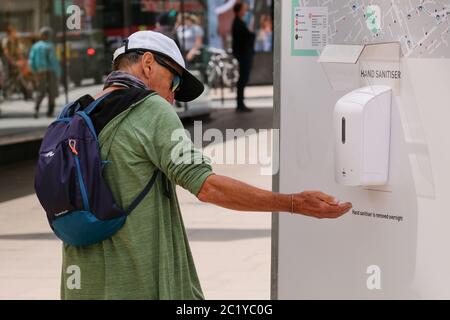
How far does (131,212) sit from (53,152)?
0.30m

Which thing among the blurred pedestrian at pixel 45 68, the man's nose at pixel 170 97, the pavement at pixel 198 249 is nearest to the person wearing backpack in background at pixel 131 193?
the man's nose at pixel 170 97

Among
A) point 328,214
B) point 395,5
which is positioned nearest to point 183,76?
point 328,214

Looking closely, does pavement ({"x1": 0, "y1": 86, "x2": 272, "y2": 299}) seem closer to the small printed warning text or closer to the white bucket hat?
the small printed warning text

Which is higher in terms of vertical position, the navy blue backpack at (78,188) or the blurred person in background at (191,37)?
the navy blue backpack at (78,188)

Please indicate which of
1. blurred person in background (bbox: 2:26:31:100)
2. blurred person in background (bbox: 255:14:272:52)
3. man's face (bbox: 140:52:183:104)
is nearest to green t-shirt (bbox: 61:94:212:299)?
man's face (bbox: 140:52:183:104)

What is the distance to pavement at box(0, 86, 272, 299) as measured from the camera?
6750mm

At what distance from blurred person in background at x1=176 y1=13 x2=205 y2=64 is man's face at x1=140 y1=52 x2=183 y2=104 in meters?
13.6

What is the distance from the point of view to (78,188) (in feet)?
10.3

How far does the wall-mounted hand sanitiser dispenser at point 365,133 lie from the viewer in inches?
151

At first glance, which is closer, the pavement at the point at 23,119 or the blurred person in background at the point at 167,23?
the pavement at the point at 23,119

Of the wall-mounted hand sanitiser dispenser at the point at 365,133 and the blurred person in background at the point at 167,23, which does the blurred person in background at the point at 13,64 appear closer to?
the blurred person in background at the point at 167,23

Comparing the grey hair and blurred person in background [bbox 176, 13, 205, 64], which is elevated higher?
the grey hair

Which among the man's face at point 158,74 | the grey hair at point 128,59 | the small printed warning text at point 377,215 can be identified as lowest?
the small printed warning text at point 377,215

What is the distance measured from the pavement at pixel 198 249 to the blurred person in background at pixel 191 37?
6.27 m
